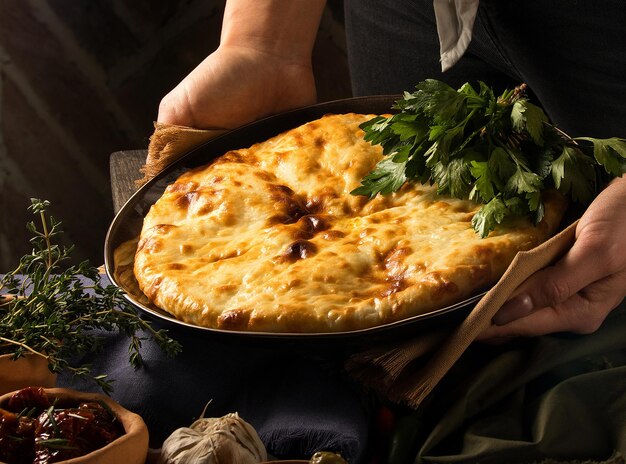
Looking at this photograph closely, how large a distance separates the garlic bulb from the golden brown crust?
0.64 ft

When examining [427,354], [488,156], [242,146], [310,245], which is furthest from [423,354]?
[242,146]

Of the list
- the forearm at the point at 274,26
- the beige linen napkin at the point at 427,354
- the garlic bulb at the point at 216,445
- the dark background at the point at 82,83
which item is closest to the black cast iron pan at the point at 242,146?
the beige linen napkin at the point at 427,354

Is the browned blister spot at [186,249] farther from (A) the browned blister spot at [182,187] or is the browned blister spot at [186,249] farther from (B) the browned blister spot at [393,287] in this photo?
(B) the browned blister spot at [393,287]

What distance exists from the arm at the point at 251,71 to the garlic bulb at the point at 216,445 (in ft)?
3.33

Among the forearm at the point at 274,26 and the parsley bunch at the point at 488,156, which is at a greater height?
the forearm at the point at 274,26

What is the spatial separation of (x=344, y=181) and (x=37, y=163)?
2.15 m

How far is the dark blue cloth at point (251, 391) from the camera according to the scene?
3.82ft

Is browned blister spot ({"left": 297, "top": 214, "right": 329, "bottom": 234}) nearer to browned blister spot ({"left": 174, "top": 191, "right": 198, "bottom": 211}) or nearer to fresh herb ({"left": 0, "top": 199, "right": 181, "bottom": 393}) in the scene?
browned blister spot ({"left": 174, "top": 191, "right": 198, "bottom": 211})

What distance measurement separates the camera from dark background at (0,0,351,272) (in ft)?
10.7

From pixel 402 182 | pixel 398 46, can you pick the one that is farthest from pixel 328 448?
pixel 398 46

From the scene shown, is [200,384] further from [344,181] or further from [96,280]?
[344,181]

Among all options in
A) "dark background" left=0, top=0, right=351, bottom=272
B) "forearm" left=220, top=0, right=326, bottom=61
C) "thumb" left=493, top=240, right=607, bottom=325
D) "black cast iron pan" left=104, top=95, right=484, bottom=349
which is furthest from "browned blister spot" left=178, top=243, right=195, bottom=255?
"dark background" left=0, top=0, right=351, bottom=272

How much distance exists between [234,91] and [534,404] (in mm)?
1058

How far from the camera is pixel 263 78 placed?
79.5 inches
